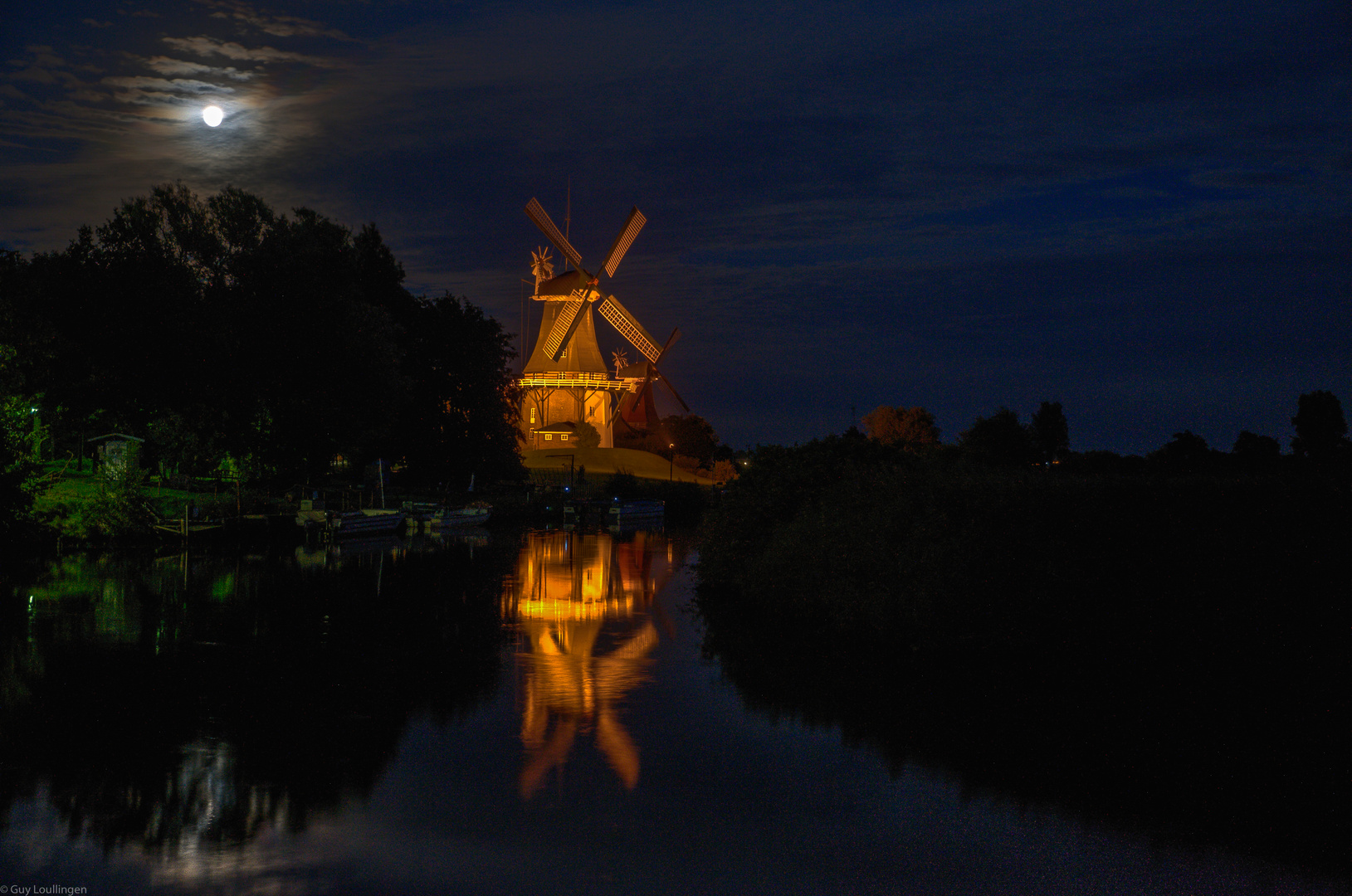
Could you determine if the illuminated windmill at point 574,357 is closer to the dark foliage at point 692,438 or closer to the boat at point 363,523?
the dark foliage at point 692,438

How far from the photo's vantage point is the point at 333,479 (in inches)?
2879

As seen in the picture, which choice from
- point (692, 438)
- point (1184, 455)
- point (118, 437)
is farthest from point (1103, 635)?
point (692, 438)

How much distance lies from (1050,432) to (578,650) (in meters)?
17.3

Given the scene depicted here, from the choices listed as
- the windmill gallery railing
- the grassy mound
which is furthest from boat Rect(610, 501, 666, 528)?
the windmill gallery railing

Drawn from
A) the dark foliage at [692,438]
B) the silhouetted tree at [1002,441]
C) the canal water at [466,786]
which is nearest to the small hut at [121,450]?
the canal water at [466,786]

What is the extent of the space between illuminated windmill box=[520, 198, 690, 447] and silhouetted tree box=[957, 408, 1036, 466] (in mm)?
69611

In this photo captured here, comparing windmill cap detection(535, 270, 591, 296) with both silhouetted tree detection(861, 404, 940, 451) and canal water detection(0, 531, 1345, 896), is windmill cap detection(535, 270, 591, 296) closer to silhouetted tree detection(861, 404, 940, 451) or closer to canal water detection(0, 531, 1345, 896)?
silhouetted tree detection(861, 404, 940, 451)

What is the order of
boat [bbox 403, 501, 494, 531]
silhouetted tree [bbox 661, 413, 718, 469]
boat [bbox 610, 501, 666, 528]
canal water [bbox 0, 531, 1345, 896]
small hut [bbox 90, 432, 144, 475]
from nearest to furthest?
1. canal water [bbox 0, 531, 1345, 896]
2. small hut [bbox 90, 432, 144, 475]
3. boat [bbox 403, 501, 494, 531]
4. boat [bbox 610, 501, 666, 528]
5. silhouetted tree [bbox 661, 413, 718, 469]

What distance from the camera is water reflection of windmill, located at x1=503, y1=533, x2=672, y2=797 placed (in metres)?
12.1

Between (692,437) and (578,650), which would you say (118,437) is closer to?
(578,650)

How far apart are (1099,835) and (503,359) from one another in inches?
2695

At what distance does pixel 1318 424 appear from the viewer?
22781 millimetres

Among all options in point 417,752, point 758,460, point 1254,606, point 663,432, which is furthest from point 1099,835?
point 663,432

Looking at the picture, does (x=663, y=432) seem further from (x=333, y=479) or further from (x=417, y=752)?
(x=417, y=752)
